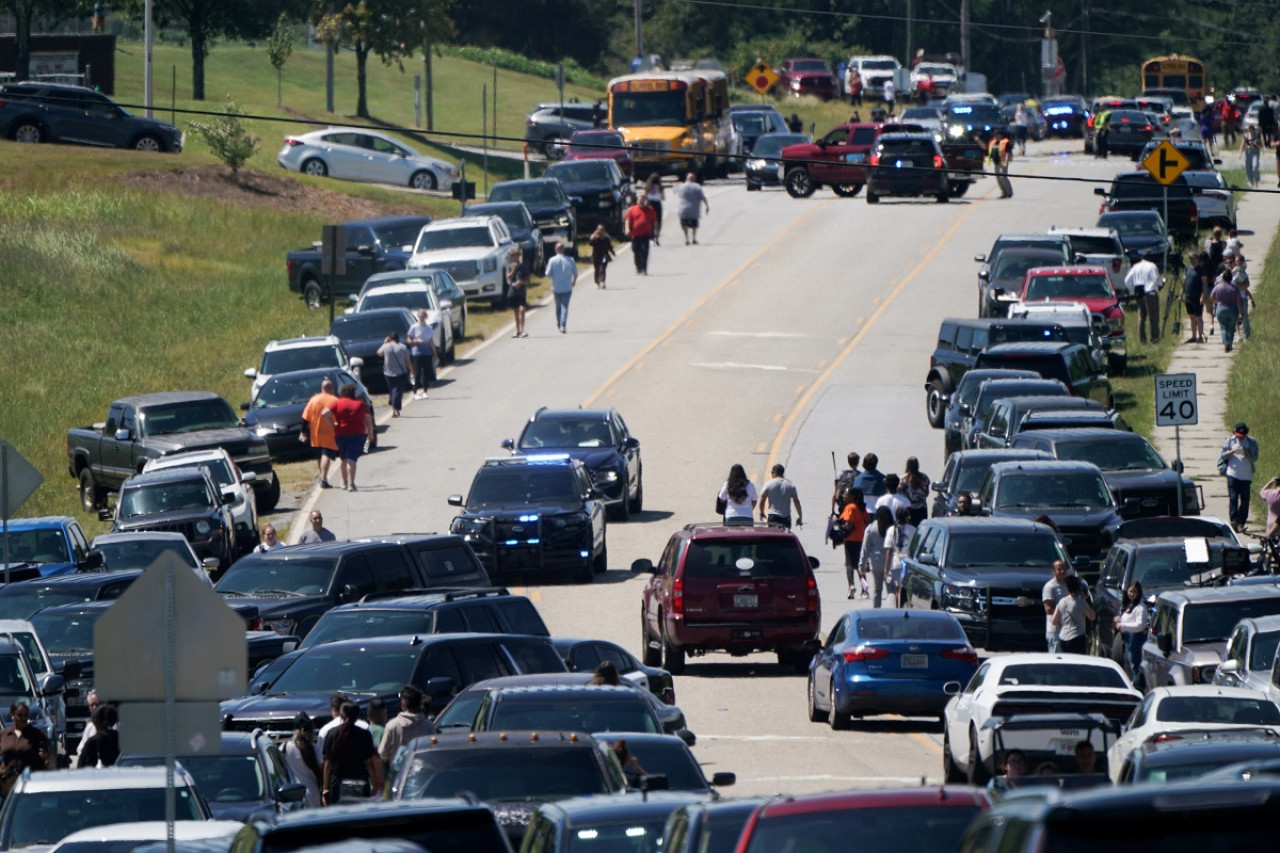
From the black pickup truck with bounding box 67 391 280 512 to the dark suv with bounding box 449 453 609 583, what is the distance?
6.00 metres

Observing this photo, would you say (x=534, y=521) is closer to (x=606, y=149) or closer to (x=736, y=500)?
(x=736, y=500)

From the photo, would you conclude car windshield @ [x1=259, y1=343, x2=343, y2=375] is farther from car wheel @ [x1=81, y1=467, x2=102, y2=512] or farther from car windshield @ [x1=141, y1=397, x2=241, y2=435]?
car wheel @ [x1=81, y1=467, x2=102, y2=512]

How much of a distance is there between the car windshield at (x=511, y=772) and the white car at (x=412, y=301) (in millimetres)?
30325

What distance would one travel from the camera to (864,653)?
21594mm

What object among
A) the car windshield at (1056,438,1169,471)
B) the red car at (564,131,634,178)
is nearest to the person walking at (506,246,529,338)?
the red car at (564,131,634,178)

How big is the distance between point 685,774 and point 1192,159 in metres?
47.9

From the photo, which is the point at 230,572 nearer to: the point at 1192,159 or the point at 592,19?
the point at 1192,159

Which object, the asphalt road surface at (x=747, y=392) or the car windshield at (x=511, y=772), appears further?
the asphalt road surface at (x=747, y=392)

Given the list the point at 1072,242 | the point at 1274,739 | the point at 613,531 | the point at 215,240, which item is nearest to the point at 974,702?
the point at 1274,739

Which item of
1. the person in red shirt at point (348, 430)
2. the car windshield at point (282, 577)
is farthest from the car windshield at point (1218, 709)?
the person in red shirt at point (348, 430)

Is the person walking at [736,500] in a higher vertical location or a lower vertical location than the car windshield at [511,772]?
lower

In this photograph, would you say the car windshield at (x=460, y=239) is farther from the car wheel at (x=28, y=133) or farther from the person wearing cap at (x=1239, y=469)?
the person wearing cap at (x=1239, y=469)

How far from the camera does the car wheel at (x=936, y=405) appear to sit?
124ft

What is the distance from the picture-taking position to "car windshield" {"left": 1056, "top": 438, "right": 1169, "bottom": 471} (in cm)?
3081
